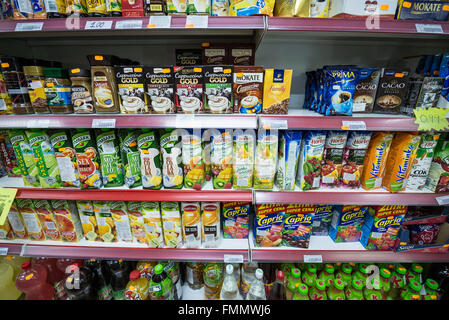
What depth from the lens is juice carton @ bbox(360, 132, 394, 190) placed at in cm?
124

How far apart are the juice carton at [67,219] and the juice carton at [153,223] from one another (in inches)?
19.4

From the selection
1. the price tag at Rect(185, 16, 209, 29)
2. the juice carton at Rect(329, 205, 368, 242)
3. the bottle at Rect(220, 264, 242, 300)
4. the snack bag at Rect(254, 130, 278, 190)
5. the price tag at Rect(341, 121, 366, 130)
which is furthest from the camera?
the juice carton at Rect(329, 205, 368, 242)

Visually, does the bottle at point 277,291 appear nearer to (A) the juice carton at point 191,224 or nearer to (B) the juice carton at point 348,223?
(B) the juice carton at point 348,223

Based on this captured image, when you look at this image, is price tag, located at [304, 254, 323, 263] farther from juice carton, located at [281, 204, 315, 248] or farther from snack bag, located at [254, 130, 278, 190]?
snack bag, located at [254, 130, 278, 190]

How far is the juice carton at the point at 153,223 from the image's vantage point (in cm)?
133

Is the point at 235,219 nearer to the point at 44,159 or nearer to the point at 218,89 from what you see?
the point at 218,89

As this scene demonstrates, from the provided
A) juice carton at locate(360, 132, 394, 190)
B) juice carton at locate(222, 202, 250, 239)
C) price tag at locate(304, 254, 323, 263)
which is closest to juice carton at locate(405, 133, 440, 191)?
juice carton at locate(360, 132, 394, 190)

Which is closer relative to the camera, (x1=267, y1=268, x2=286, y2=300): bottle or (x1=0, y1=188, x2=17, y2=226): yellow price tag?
(x1=0, y1=188, x2=17, y2=226): yellow price tag

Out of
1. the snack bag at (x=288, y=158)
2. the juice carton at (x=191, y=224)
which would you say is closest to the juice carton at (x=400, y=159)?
the snack bag at (x=288, y=158)

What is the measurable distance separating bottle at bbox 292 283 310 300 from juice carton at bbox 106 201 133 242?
1.17 meters

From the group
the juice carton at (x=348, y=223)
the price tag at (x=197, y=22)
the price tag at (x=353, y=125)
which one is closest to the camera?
the price tag at (x=197, y=22)

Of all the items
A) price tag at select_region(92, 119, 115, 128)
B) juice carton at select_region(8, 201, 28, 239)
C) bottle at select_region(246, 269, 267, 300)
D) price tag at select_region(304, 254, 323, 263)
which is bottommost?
bottle at select_region(246, 269, 267, 300)

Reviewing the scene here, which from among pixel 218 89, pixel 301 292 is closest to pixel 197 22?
pixel 218 89
